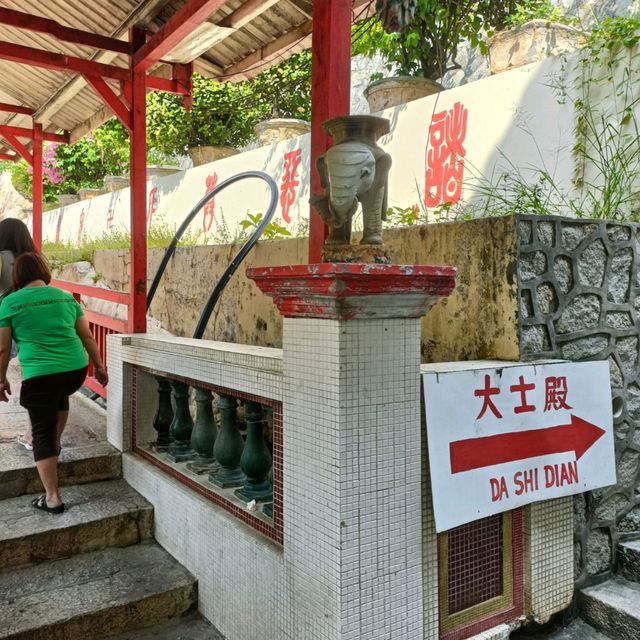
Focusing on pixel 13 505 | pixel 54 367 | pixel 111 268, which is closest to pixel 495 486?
pixel 54 367

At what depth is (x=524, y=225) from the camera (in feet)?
8.50

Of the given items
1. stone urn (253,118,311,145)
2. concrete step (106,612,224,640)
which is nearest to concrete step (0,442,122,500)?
concrete step (106,612,224,640)

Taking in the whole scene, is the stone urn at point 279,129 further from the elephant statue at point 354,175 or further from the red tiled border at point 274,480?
the elephant statue at point 354,175

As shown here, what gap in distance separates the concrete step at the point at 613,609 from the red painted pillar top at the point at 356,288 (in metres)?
1.60

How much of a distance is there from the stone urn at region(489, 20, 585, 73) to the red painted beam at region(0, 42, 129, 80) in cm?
368

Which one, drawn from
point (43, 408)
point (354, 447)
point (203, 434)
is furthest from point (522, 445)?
point (43, 408)

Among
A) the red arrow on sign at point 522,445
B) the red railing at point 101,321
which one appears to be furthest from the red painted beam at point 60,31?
the red arrow on sign at point 522,445

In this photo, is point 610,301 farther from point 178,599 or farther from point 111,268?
point 111,268

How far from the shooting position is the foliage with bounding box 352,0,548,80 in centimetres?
680

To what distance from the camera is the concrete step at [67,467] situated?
3212 mm

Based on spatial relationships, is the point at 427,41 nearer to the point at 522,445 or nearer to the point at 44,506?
the point at 522,445

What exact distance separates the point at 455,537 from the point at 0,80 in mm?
6608

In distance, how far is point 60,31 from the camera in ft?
13.9

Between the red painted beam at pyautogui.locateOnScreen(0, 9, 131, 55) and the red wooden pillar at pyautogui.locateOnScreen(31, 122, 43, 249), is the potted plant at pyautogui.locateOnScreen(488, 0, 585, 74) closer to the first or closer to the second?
the red painted beam at pyautogui.locateOnScreen(0, 9, 131, 55)
